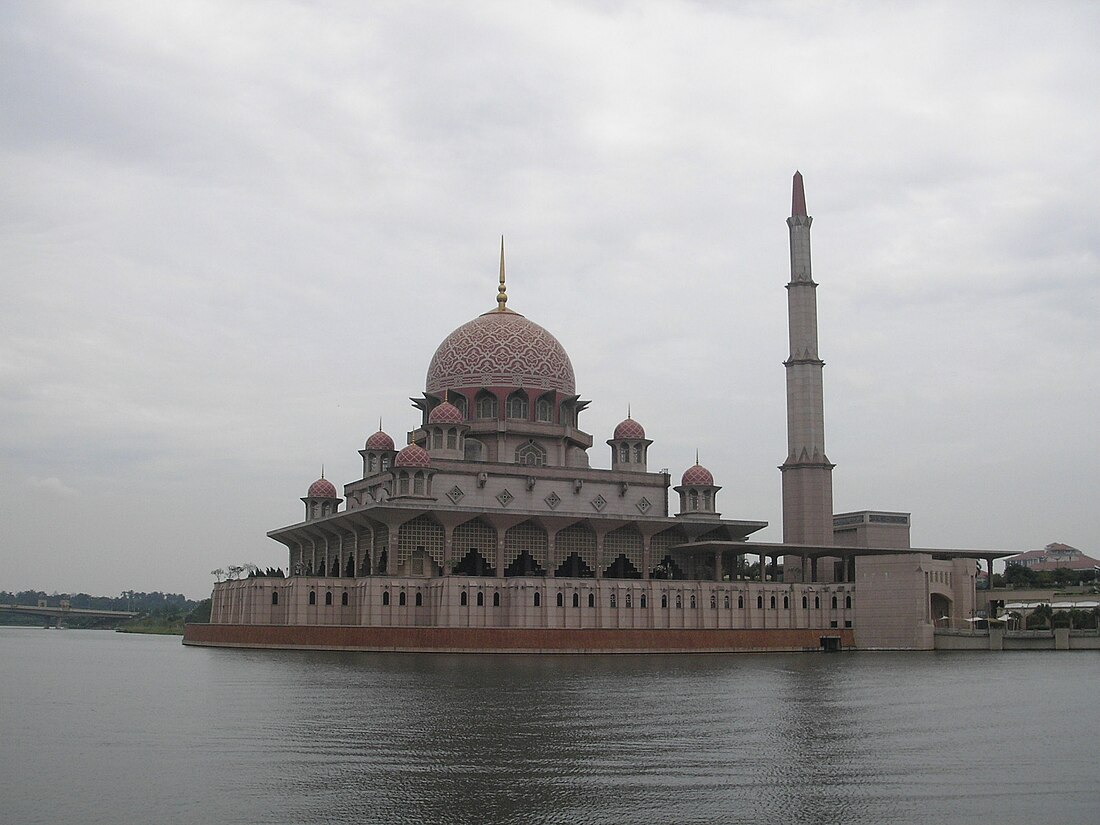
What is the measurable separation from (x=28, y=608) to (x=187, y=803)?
544 ft

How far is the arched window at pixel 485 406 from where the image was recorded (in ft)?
260

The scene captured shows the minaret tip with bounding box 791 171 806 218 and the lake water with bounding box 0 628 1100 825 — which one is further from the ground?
the minaret tip with bounding box 791 171 806 218

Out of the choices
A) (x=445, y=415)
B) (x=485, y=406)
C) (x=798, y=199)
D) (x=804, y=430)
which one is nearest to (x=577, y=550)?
(x=485, y=406)

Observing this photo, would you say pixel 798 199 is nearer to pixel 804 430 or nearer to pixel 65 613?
pixel 804 430

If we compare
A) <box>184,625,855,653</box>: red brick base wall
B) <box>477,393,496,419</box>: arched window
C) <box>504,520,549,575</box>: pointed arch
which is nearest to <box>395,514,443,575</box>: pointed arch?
<box>504,520,549,575</box>: pointed arch

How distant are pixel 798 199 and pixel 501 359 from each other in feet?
72.8

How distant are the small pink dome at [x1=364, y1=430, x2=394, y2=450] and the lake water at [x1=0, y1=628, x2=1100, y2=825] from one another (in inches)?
1326

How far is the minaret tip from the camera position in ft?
268

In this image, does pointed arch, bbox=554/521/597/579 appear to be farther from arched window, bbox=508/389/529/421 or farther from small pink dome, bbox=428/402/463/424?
small pink dome, bbox=428/402/463/424

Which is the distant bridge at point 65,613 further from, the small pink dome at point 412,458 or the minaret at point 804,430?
the minaret at point 804,430

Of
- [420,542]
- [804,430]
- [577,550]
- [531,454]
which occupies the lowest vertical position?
[577,550]

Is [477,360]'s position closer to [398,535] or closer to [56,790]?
[398,535]

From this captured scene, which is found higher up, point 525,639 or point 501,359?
point 501,359

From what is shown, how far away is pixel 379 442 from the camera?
262 feet
